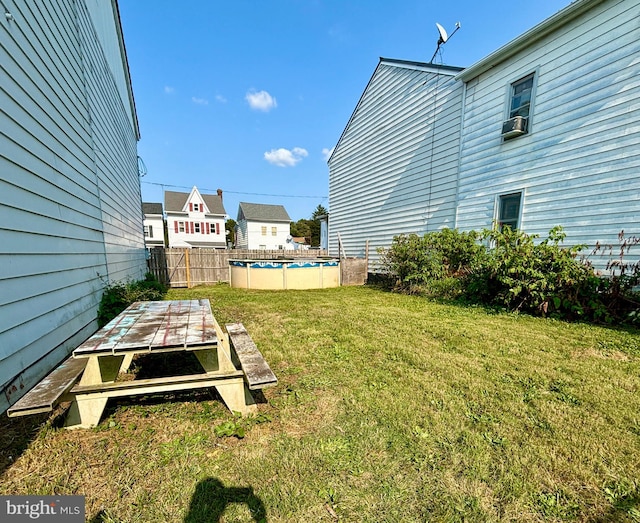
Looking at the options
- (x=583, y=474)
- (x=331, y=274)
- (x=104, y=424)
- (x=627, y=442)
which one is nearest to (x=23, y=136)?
(x=104, y=424)

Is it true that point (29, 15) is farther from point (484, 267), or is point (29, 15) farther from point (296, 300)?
point (484, 267)

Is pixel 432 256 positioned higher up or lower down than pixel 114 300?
higher up

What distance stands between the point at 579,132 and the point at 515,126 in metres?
1.24

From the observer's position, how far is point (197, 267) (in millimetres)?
11898

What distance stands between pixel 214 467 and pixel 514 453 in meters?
2.04

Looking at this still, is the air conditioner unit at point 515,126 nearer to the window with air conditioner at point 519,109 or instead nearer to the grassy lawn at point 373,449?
the window with air conditioner at point 519,109

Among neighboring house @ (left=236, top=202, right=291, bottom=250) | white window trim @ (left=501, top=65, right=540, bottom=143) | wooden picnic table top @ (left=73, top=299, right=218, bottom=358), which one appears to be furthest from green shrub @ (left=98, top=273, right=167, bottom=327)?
neighboring house @ (left=236, top=202, right=291, bottom=250)

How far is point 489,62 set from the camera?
6.82 metres

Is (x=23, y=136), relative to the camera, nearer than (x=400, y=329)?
Yes

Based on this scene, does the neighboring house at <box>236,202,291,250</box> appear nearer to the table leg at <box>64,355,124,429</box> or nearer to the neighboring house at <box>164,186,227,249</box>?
the neighboring house at <box>164,186,227,249</box>

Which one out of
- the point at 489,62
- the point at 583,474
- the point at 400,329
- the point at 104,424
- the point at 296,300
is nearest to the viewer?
the point at 583,474

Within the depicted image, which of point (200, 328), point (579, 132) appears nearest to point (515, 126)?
point (579, 132)

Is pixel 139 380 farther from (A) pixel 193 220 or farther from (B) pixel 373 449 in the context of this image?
(A) pixel 193 220

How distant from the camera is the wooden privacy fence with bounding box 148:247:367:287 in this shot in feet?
36.2
